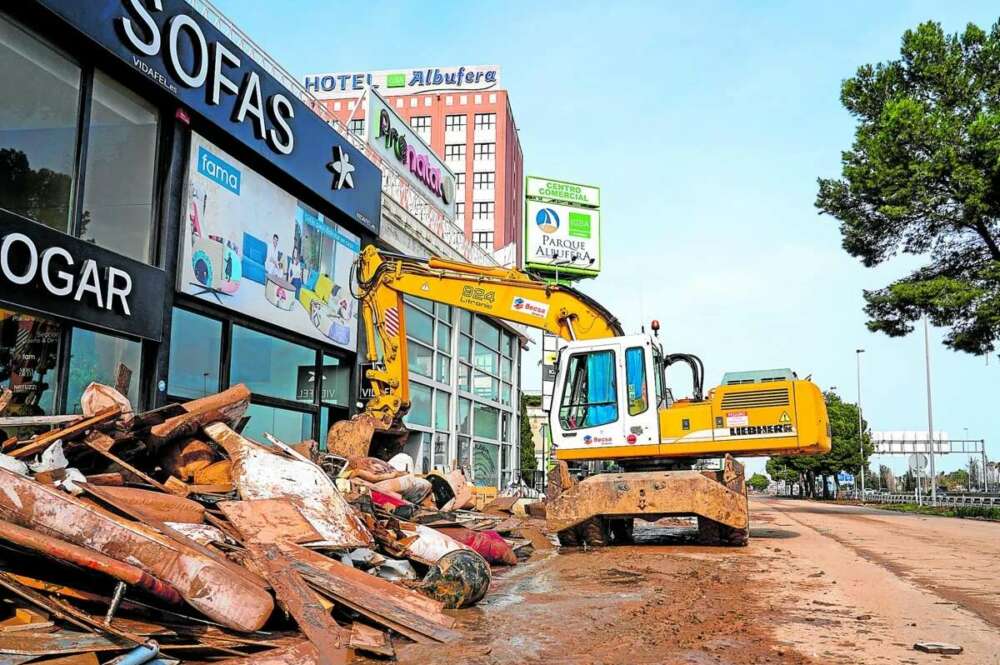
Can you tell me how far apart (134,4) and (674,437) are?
33.2 ft

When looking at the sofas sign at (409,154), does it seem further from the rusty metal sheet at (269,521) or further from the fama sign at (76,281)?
the rusty metal sheet at (269,521)

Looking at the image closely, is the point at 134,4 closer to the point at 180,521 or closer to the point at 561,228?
the point at 180,521

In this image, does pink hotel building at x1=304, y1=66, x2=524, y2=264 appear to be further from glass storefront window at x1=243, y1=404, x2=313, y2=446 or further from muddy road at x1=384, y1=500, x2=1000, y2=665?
muddy road at x1=384, y1=500, x2=1000, y2=665

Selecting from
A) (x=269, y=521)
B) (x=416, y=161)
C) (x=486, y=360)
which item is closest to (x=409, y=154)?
(x=416, y=161)

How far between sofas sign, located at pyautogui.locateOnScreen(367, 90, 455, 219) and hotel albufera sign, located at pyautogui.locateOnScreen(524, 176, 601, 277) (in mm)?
16448

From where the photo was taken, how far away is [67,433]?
23.4 feet

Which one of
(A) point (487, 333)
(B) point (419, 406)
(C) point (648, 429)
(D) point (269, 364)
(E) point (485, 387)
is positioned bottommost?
(C) point (648, 429)

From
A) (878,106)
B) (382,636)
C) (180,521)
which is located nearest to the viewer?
(382,636)

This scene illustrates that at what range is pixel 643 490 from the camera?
11.1 m

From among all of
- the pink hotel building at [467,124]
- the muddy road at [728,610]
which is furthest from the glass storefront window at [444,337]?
the pink hotel building at [467,124]

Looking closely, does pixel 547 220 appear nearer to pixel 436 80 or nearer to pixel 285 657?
pixel 436 80

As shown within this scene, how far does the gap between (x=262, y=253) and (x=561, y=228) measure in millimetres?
33044

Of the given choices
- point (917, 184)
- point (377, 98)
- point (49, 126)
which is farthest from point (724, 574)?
point (917, 184)

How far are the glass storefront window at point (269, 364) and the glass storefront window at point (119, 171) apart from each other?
10.2 feet
